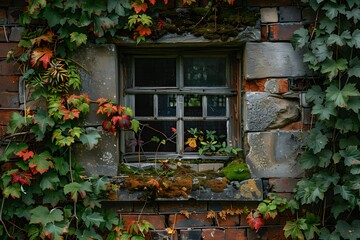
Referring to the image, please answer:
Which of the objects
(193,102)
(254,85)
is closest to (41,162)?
(193,102)

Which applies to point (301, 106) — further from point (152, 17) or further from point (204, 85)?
point (152, 17)

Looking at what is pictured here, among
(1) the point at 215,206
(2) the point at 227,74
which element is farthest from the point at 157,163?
(2) the point at 227,74

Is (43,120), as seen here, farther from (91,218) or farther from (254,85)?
(254,85)

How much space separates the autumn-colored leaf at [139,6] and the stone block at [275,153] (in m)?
1.26

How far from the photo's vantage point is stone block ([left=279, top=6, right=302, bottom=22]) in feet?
12.0

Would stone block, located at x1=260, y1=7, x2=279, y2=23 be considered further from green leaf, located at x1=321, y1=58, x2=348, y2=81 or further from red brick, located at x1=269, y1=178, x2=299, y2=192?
red brick, located at x1=269, y1=178, x2=299, y2=192

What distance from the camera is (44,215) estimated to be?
3.43 metres

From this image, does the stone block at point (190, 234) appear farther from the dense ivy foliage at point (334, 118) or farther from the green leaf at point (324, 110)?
the green leaf at point (324, 110)

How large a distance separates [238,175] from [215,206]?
1.01 ft

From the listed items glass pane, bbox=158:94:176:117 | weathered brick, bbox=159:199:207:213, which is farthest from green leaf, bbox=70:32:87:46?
weathered brick, bbox=159:199:207:213

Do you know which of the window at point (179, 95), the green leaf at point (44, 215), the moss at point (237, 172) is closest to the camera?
the green leaf at point (44, 215)

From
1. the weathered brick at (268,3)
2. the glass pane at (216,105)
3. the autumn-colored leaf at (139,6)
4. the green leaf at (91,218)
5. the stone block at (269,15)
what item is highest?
the weathered brick at (268,3)

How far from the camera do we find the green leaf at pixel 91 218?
348 cm

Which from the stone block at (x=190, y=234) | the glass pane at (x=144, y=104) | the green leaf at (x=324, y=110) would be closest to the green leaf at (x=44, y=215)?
the stone block at (x=190, y=234)
